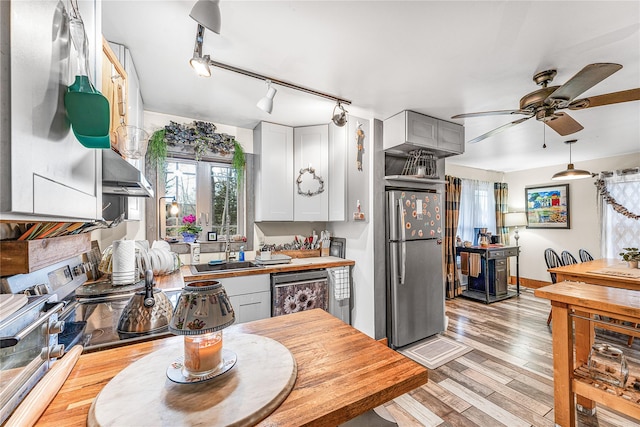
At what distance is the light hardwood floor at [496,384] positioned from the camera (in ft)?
6.12

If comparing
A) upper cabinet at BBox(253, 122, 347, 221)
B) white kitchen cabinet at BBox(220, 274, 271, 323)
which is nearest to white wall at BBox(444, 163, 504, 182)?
upper cabinet at BBox(253, 122, 347, 221)

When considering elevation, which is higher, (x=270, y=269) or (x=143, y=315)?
(x=143, y=315)

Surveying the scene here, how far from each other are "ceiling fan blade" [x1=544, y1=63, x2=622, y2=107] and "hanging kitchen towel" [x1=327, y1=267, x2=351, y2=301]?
86.3 inches

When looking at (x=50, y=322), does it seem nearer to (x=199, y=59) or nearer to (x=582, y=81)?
(x=199, y=59)

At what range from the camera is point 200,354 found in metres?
0.76

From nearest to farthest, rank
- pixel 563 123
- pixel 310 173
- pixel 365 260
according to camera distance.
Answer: pixel 563 123 → pixel 365 260 → pixel 310 173

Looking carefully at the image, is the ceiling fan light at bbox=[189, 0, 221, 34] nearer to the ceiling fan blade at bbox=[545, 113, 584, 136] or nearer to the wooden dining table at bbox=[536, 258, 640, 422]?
the ceiling fan blade at bbox=[545, 113, 584, 136]

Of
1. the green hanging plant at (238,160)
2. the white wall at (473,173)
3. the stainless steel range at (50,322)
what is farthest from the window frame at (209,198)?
the white wall at (473,173)

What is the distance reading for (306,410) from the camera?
66 centimetres

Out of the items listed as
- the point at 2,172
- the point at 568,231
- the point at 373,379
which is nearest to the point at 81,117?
the point at 2,172

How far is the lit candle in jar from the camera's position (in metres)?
0.76

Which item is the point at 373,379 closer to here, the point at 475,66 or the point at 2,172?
the point at 2,172

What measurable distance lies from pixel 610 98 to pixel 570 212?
166 inches

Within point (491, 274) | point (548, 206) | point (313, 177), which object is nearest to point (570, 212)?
point (548, 206)
